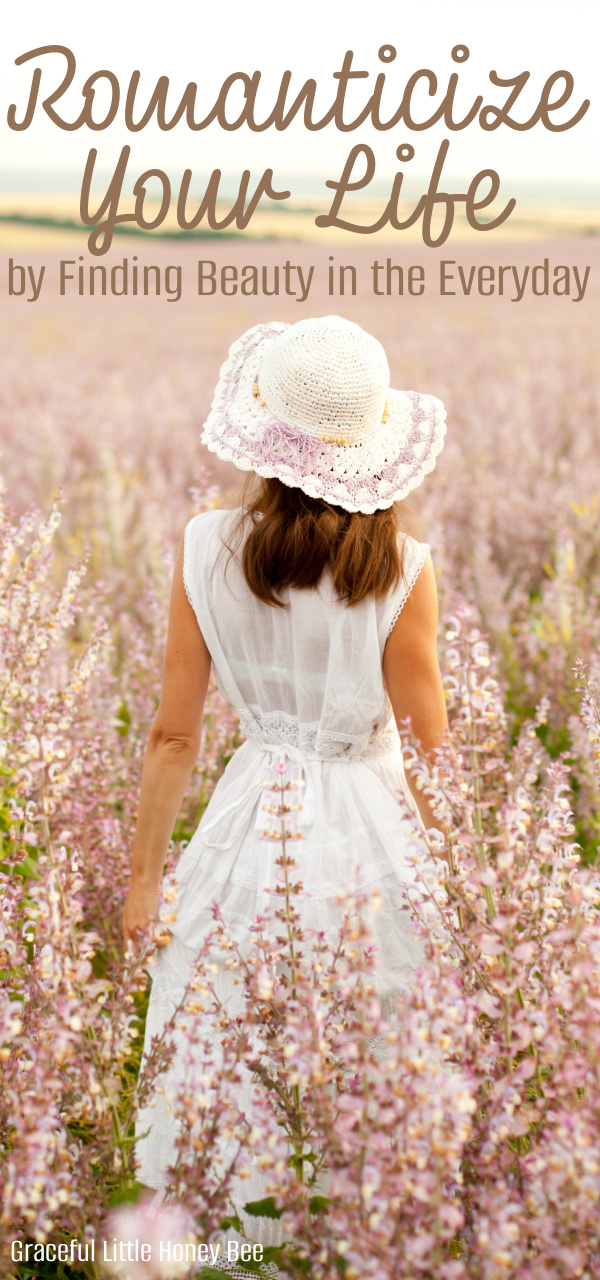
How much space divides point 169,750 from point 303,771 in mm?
287

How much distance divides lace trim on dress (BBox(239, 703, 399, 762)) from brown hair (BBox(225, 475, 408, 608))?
11.7 inches

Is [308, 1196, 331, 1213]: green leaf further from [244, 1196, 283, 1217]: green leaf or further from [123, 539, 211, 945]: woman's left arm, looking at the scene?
[123, 539, 211, 945]: woman's left arm

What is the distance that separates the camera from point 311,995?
1.39 m

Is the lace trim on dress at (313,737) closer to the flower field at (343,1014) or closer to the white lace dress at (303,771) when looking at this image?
the white lace dress at (303,771)

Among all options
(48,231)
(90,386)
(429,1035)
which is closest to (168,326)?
(90,386)

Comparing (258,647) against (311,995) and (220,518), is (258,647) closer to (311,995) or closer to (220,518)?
(220,518)

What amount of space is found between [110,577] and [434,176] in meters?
2.40

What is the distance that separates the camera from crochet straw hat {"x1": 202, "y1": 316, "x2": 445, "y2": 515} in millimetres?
1837

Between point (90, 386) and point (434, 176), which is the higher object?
point (90, 386)

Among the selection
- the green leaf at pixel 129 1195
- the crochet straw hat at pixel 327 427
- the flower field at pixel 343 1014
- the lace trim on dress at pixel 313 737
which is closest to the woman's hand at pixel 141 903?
the flower field at pixel 343 1014

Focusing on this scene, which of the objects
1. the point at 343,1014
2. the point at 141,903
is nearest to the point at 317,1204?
the point at 343,1014

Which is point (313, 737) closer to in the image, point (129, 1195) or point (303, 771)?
point (303, 771)

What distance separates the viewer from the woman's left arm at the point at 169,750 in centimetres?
209

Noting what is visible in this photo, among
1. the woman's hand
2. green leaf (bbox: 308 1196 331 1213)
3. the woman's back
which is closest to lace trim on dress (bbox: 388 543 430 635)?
the woman's back
